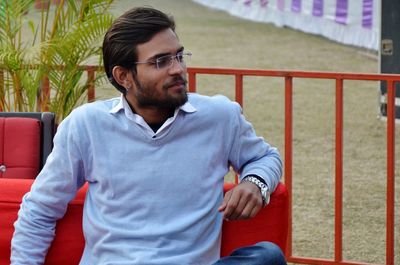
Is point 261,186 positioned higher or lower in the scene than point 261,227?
higher

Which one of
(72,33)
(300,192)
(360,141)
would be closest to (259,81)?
(360,141)

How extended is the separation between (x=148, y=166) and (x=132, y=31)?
0.44 m

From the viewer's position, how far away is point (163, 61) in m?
3.65

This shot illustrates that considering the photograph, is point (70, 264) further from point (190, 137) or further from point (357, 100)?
point (357, 100)

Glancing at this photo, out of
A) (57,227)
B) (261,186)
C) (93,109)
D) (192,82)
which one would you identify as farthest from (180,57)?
(192,82)

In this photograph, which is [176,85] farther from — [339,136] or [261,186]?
[339,136]

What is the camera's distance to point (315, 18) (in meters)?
16.7

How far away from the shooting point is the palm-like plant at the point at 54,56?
586 cm

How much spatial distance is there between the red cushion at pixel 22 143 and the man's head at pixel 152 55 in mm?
1006

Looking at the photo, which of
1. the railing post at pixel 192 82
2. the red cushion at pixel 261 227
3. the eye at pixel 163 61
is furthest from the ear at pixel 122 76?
the railing post at pixel 192 82

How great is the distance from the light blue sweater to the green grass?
2.55 m

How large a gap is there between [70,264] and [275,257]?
0.81m

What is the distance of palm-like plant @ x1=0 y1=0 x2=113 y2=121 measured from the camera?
586 centimetres

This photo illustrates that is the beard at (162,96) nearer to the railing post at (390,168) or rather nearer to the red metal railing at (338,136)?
the red metal railing at (338,136)
